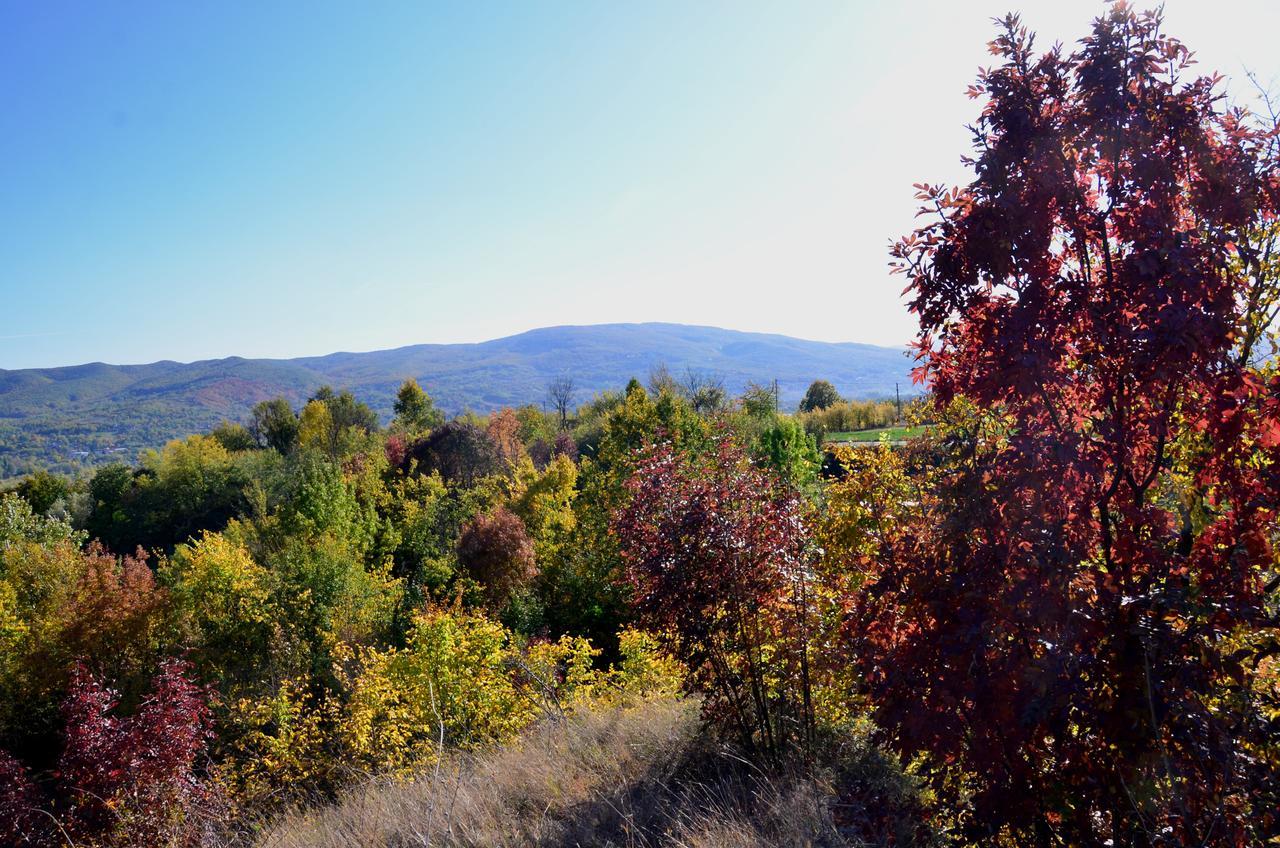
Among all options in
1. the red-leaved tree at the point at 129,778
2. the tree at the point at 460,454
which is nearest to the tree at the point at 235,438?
the tree at the point at 460,454

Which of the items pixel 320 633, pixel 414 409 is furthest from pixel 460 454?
pixel 414 409

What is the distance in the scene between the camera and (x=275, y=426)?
62406 millimetres

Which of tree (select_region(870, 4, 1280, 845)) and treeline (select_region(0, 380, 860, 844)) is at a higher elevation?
tree (select_region(870, 4, 1280, 845))

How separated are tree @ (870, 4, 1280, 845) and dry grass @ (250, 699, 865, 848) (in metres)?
1.85

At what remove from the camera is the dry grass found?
4.72 metres

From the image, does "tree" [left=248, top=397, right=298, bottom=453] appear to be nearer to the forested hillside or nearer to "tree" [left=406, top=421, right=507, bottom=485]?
"tree" [left=406, top=421, right=507, bottom=485]

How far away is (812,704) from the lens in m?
6.46

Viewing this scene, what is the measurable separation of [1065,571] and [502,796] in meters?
4.86

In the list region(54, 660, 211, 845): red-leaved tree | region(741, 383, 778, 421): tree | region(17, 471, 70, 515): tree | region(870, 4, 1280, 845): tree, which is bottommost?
region(17, 471, 70, 515): tree

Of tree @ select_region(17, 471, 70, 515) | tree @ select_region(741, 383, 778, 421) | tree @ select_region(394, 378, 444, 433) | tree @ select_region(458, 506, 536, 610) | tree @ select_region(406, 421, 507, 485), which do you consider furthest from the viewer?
tree @ select_region(394, 378, 444, 433)

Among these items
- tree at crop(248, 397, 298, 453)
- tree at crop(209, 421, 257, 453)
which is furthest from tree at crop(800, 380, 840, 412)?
tree at crop(209, 421, 257, 453)

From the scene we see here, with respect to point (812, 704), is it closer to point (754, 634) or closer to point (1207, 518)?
point (754, 634)

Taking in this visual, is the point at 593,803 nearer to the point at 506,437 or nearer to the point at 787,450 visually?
the point at 787,450

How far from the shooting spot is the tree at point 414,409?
57938mm
